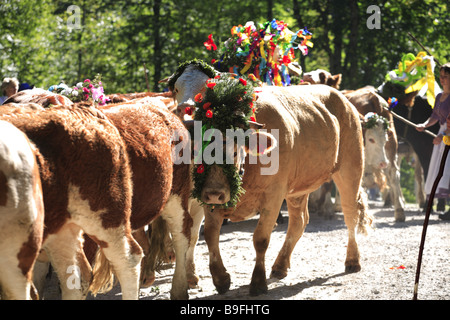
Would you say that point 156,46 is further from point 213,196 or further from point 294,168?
point 213,196

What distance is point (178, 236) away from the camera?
6.11 m

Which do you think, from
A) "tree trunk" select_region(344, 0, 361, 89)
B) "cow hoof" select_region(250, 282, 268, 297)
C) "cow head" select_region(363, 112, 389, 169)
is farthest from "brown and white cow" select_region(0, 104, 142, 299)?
"tree trunk" select_region(344, 0, 361, 89)

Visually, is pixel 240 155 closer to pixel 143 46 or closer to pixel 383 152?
pixel 383 152

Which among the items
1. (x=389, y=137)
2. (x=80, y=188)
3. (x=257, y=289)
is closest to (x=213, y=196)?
(x=257, y=289)

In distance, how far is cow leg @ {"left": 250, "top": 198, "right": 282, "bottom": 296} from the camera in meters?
6.58

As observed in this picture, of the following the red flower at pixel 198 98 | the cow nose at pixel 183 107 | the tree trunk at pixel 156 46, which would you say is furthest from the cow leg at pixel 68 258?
the tree trunk at pixel 156 46

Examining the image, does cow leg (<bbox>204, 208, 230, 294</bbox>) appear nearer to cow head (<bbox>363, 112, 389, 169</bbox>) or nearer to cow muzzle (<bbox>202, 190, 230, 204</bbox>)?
cow muzzle (<bbox>202, 190, 230, 204</bbox>)

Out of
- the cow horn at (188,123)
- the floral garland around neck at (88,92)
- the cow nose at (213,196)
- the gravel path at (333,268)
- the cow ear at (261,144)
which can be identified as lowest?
the gravel path at (333,268)

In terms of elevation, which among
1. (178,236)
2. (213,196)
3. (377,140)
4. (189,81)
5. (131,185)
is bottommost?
(178,236)

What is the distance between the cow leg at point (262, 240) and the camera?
259 inches

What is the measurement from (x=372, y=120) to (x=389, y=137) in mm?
1146

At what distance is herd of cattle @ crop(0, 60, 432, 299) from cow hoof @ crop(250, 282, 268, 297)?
0.04ft

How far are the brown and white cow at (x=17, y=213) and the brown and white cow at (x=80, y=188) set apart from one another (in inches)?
10.6

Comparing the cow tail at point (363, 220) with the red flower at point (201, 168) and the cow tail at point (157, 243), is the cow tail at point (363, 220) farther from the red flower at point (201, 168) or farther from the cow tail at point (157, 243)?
the red flower at point (201, 168)
